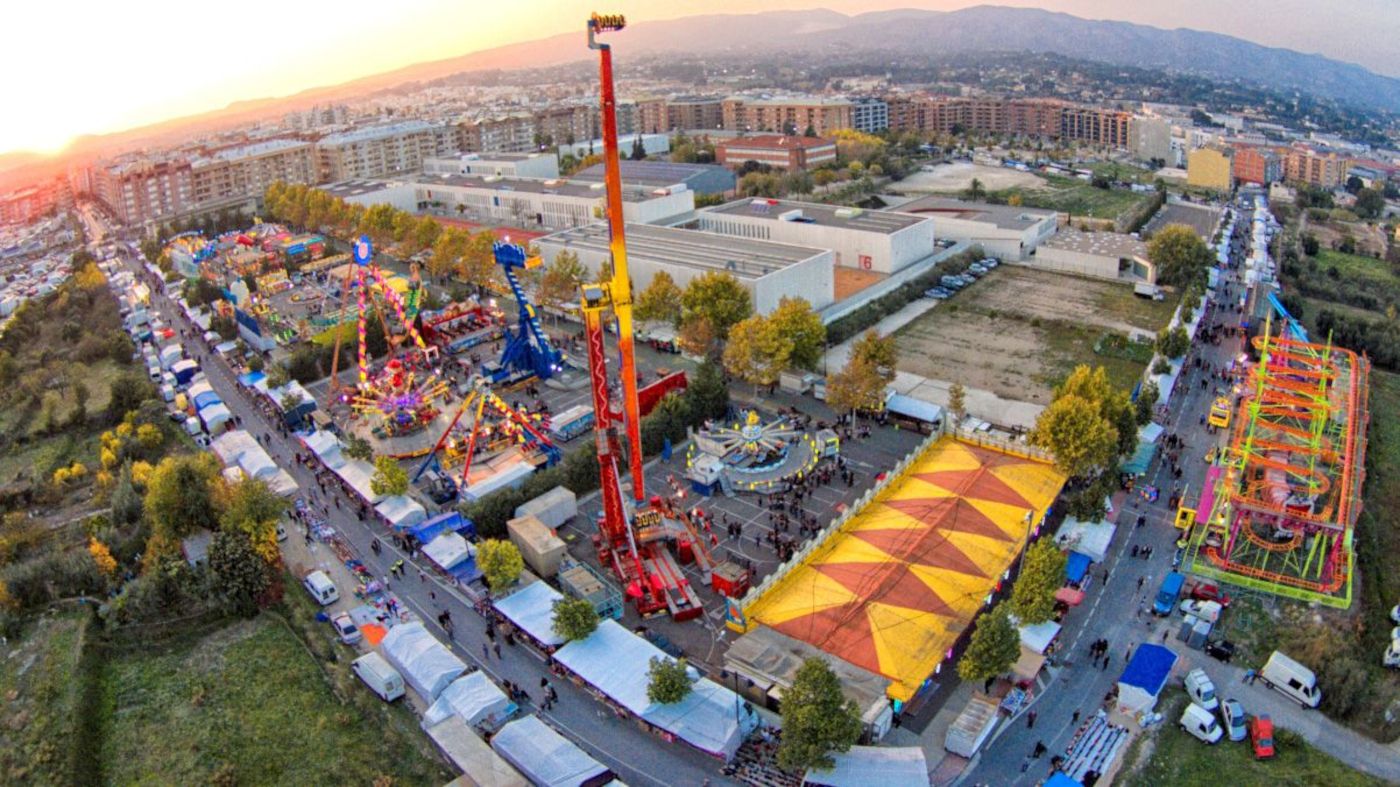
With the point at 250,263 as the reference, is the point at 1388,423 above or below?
below

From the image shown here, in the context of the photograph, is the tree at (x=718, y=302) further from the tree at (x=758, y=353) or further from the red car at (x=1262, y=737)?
the red car at (x=1262, y=737)

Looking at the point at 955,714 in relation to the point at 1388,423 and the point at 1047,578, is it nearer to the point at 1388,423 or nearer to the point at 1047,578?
the point at 1047,578

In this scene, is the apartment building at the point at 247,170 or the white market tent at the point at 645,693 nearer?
the white market tent at the point at 645,693

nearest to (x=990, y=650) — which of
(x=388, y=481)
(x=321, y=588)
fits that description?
(x=321, y=588)

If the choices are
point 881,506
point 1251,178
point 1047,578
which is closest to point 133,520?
point 881,506

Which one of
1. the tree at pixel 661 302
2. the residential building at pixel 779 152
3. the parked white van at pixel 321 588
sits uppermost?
the residential building at pixel 779 152

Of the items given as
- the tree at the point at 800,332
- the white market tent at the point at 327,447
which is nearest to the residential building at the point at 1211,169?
the tree at the point at 800,332
